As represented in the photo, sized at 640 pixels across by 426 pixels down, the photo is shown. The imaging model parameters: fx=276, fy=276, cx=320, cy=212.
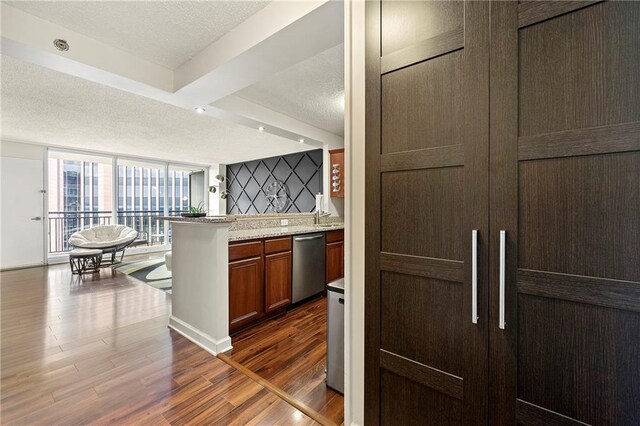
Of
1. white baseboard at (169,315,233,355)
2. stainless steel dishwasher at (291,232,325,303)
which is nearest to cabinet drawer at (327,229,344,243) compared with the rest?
stainless steel dishwasher at (291,232,325,303)

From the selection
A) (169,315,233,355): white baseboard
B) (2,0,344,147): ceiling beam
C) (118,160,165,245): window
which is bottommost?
(169,315,233,355): white baseboard

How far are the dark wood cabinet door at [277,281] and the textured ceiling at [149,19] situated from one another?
6.59 ft

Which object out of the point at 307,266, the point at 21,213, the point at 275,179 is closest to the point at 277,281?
the point at 307,266

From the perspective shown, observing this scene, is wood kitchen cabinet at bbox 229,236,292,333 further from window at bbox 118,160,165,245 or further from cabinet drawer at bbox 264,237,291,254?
window at bbox 118,160,165,245

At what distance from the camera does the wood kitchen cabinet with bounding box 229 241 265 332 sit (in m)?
2.48

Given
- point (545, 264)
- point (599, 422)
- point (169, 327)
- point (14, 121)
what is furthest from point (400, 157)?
point (14, 121)

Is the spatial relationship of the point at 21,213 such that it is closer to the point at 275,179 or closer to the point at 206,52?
the point at 275,179

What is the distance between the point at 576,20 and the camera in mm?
834

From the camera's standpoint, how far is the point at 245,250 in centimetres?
258

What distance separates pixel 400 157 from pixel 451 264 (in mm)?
476

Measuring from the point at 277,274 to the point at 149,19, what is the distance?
239 centimetres

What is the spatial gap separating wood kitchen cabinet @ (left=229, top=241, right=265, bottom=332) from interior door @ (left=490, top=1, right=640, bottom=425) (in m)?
2.04

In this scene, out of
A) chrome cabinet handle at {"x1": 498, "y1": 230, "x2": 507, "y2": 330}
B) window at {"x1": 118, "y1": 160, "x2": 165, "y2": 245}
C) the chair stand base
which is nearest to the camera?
chrome cabinet handle at {"x1": 498, "y1": 230, "x2": 507, "y2": 330}

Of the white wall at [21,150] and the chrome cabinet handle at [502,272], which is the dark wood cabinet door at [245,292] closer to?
the chrome cabinet handle at [502,272]
